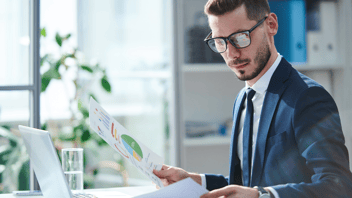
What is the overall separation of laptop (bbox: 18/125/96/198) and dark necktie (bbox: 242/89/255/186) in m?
0.55

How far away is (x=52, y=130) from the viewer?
113 inches

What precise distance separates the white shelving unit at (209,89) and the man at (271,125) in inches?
35.8

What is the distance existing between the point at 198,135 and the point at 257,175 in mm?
1200

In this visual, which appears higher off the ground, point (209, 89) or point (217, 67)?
point (217, 67)

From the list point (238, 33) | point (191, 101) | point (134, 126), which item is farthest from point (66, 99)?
point (238, 33)

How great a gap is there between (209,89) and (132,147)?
5.36 ft

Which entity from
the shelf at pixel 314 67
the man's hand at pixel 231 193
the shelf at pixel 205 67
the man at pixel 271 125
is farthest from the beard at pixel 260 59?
the shelf at pixel 314 67

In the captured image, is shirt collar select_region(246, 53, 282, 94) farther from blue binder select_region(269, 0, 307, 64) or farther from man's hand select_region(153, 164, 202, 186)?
blue binder select_region(269, 0, 307, 64)

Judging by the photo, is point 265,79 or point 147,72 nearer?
point 265,79

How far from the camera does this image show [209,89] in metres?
2.56

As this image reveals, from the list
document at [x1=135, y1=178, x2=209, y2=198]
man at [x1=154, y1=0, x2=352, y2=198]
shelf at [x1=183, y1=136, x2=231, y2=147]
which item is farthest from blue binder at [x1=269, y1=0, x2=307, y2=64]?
document at [x1=135, y1=178, x2=209, y2=198]

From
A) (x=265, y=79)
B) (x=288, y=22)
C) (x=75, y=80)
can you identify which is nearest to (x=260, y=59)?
(x=265, y=79)

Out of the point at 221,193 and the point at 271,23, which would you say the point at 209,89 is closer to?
the point at 271,23

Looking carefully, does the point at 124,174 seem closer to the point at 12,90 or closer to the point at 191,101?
the point at 191,101
